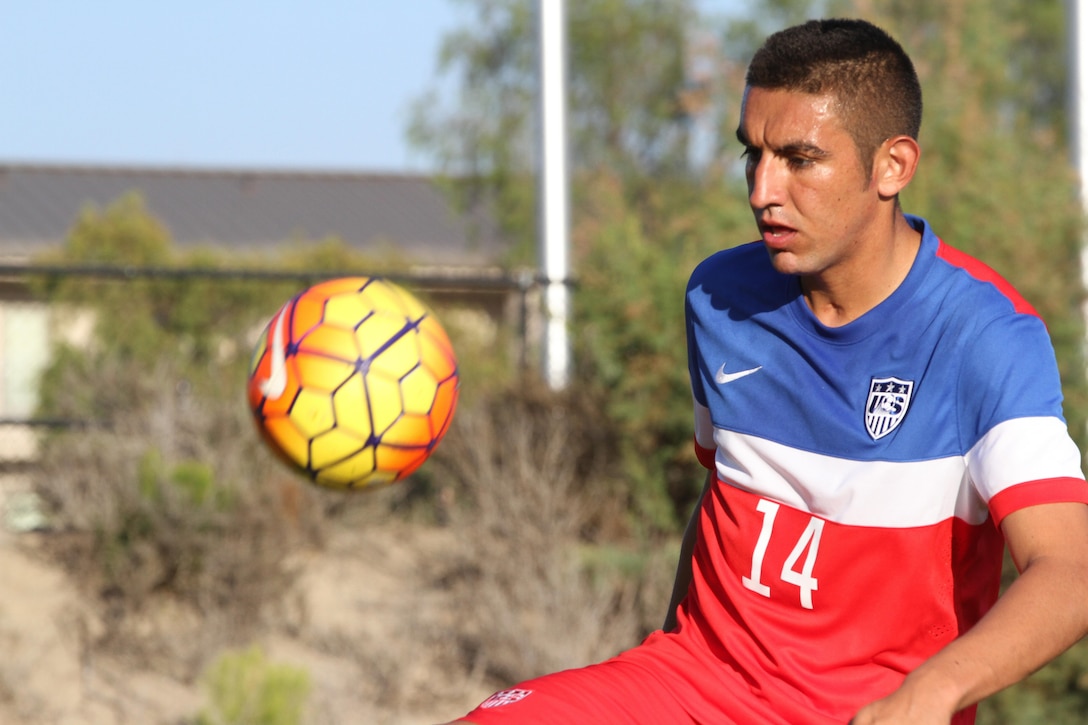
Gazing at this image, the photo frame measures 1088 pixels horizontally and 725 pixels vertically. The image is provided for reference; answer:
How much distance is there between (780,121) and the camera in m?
2.66

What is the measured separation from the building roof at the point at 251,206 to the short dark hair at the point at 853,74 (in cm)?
2328

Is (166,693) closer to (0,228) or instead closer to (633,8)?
(633,8)

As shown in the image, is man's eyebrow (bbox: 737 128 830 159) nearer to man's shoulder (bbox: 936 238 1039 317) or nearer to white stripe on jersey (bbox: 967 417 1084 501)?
man's shoulder (bbox: 936 238 1039 317)

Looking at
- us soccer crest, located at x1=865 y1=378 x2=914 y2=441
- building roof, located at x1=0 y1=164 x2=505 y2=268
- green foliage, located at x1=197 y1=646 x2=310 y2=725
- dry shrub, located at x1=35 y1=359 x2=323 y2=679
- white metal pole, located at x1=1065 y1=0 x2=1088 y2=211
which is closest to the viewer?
us soccer crest, located at x1=865 y1=378 x2=914 y2=441

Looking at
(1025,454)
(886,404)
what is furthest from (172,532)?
(1025,454)

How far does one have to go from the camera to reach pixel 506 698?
2.70 m

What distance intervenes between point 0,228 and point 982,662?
27.9m

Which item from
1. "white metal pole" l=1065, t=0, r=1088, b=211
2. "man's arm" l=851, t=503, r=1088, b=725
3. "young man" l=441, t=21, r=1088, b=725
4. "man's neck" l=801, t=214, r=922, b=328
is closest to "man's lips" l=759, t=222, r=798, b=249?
"young man" l=441, t=21, r=1088, b=725

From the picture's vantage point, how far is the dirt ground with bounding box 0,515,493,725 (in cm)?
756

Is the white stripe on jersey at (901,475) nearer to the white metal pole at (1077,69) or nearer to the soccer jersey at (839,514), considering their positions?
the soccer jersey at (839,514)

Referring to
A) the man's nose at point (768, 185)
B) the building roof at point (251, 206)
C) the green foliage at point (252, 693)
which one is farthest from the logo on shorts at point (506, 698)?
the building roof at point (251, 206)

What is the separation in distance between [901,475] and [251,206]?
29.9 meters

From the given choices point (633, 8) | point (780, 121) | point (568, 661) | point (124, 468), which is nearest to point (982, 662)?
point (780, 121)

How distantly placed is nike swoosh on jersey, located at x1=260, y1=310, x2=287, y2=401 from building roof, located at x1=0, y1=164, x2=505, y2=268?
22.3 meters
